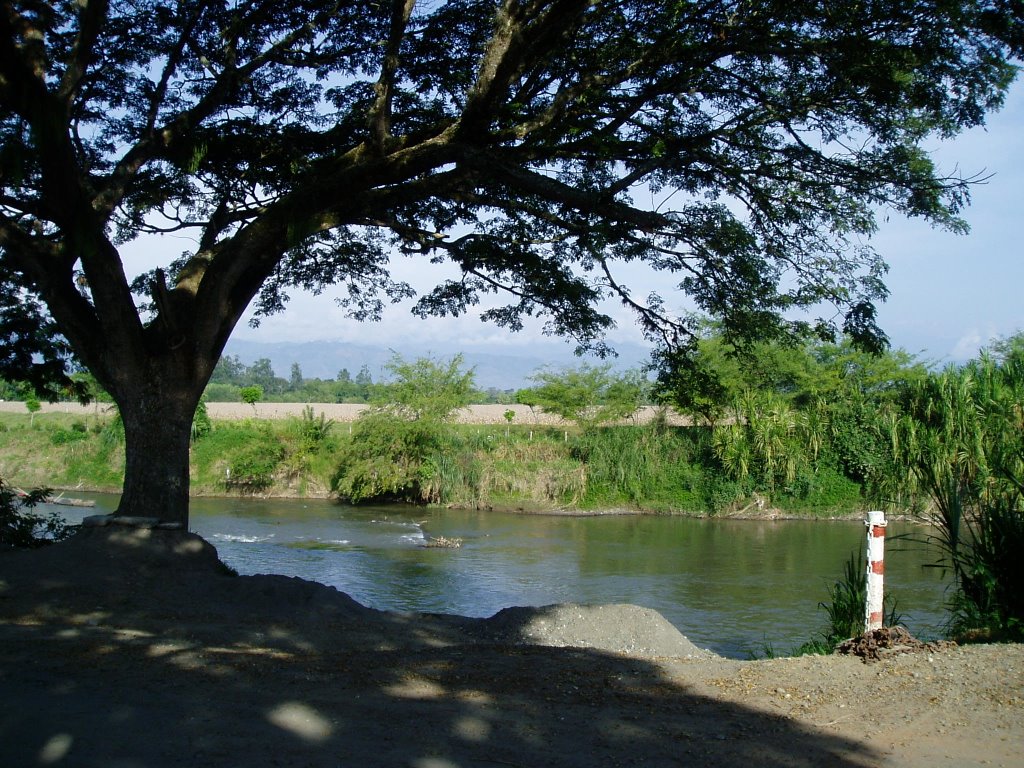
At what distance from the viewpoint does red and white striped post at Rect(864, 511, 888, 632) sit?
805 cm

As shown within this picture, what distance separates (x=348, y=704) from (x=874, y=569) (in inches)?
207

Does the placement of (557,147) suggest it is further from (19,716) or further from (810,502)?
(810,502)

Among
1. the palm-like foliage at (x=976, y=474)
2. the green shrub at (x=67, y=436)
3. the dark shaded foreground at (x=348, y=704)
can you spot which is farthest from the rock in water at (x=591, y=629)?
the green shrub at (x=67, y=436)

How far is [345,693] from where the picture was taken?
504cm

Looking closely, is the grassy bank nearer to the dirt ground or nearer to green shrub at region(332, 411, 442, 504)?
green shrub at region(332, 411, 442, 504)

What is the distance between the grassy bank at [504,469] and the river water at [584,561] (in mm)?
1077

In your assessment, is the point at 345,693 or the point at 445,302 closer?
the point at 345,693

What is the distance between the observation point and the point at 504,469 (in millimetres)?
32625

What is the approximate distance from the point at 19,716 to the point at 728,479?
28911 millimetres

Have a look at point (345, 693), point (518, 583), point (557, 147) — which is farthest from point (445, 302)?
point (345, 693)

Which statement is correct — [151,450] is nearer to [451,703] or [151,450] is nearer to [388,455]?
[451,703]

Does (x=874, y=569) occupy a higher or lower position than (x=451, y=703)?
higher

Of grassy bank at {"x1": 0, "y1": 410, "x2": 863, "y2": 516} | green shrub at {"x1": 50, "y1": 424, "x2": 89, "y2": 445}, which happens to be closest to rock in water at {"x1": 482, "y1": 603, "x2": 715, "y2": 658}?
grassy bank at {"x1": 0, "y1": 410, "x2": 863, "y2": 516}

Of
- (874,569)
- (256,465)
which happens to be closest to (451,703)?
(874,569)
